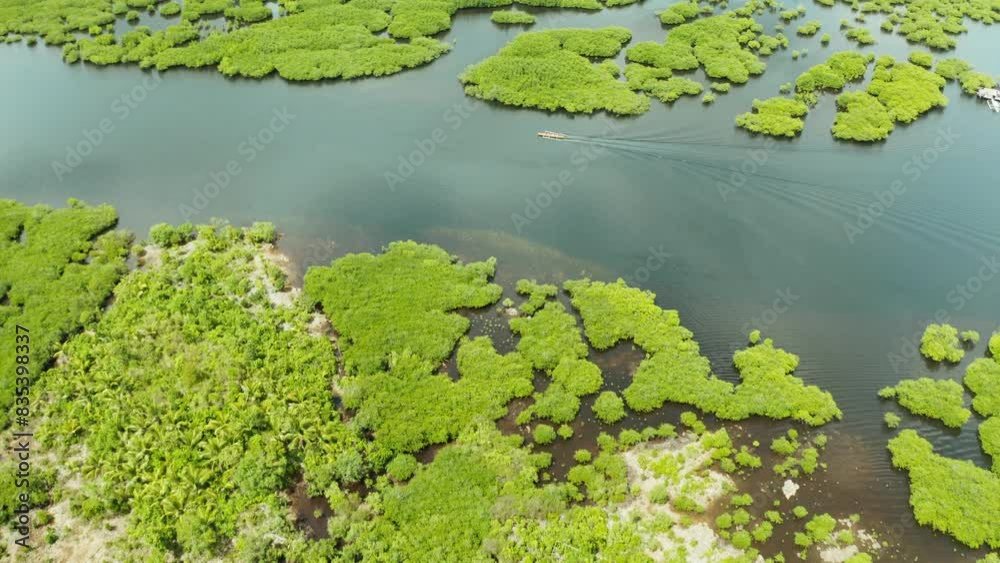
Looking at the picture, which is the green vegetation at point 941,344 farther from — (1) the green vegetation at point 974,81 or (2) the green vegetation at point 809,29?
(2) the green vegetation at point 809,29

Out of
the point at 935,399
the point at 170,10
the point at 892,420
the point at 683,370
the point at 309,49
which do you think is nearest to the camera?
the point at 892,420

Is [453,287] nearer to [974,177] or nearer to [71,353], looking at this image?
[71,353]

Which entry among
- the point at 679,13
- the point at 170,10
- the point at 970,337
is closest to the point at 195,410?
Answer: the point at 970,337

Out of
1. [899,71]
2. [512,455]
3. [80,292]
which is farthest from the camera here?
[899,71]

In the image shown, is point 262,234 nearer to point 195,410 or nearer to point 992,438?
point 195,410

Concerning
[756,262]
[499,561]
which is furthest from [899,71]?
[499,561]

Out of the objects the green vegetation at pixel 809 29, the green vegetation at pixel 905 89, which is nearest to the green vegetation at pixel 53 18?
the green vegetation at pixel 809 29
